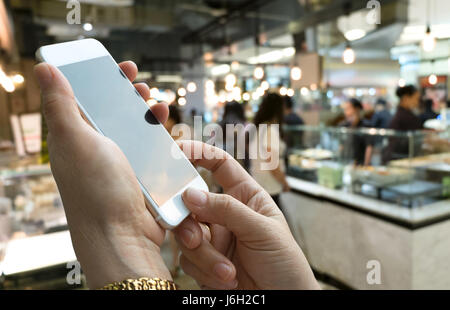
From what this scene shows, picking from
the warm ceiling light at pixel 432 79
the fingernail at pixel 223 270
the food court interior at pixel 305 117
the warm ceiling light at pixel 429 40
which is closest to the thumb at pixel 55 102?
the fingernail at pixel 223 270

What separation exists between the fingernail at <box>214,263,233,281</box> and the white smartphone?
121 mm

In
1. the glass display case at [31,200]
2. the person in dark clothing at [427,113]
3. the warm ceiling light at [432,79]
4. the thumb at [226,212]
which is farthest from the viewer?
the warm ceiling light at [432,79]

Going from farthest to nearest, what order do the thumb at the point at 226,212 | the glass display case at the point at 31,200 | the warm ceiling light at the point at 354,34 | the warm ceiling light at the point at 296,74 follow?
the warm ceiling light at the point at 296,74 → the warm ceiling light at the point at 354,34 → the glass display case at the point at 31,200 → the thumb at the point at 226,212

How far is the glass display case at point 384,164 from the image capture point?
216cm

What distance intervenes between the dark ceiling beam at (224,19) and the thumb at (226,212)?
5847 millimetres

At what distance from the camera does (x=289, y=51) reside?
623 centimetres

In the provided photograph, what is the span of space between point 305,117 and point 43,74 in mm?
5856

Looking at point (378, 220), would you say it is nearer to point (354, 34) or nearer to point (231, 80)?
point (354, 34)

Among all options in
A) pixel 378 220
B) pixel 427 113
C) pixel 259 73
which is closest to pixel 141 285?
pixel 378 220

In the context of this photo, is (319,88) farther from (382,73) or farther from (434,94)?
(382,73)

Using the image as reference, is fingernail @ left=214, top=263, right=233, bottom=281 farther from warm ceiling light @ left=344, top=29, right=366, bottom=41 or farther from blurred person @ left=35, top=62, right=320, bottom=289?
warm ceiling light @ left=344, top=29, right=366, bottom=41

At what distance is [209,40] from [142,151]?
696cm

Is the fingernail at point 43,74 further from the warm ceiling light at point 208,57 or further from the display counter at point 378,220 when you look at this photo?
the warm ceiling light at point 208,57

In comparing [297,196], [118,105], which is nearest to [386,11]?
[297,196]
